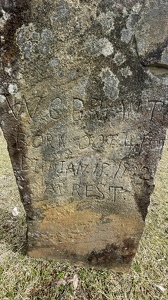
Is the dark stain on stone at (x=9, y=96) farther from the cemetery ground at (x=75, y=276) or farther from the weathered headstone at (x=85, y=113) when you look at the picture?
the cemetery ground at (x=75, y=276)

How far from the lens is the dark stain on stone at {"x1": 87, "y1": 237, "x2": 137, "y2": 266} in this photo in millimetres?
2055

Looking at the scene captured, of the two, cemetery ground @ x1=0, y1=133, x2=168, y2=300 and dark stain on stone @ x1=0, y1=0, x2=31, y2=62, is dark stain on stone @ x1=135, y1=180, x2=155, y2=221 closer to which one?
cemetery ground @ x1=0, y1=133, x2=168, y2=300

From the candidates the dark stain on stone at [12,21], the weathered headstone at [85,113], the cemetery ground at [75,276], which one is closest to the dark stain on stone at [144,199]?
the weathered headstone at [85,113]

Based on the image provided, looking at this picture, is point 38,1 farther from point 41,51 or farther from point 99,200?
point 99,200

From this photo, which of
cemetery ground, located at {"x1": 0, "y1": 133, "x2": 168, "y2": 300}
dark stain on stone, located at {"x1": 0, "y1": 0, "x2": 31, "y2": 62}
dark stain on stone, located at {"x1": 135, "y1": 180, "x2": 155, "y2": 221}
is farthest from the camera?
cemetery ground, located at {"x1": 0, "y1": 133, "x2": 168, "y2": 300}

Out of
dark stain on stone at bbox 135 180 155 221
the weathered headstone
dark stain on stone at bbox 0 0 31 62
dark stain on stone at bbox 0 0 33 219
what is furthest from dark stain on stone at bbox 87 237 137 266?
dark stain on stone at bbox 0 0 31 62

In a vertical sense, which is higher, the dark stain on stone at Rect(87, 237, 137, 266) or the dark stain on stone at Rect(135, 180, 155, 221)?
the dark stain on stone at Rect(135, 180, 155, 221)

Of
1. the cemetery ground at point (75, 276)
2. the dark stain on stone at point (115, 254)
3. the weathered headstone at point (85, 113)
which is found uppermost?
the weathered headstone at point (85, 113)

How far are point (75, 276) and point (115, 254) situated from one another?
38 cm

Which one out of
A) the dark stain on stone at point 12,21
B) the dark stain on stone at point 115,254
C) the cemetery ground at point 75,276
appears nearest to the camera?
the dark stain on stone at point 12,21

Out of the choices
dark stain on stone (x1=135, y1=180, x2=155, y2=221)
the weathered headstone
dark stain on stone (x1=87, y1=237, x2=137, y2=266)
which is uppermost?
the weathered headstone

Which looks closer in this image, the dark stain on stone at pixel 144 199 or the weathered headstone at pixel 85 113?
the weathered headstone at pixel 85 113

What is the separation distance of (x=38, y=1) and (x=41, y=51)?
0.24m

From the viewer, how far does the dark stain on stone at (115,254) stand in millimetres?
2055
